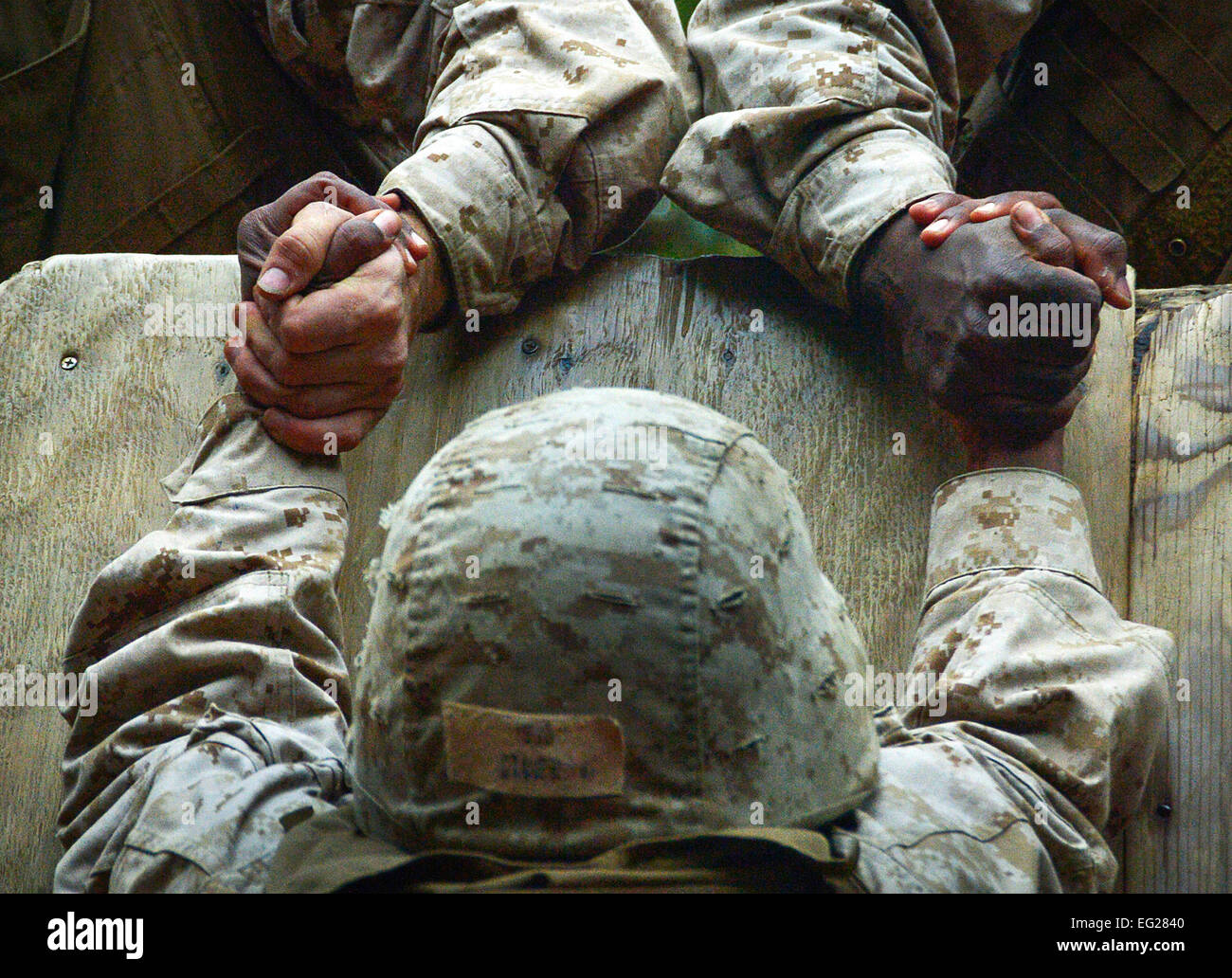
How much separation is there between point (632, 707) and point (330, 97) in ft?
5.31

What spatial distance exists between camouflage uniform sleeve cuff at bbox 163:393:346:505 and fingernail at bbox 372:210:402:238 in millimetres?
252

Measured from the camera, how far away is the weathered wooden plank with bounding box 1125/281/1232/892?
4.48 ft

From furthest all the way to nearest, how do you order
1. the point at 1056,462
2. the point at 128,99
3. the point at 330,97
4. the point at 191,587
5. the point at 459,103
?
the point at 128,99, the point at 330,97, the point at 459,103, the point at 1056,462, the point at 191,587

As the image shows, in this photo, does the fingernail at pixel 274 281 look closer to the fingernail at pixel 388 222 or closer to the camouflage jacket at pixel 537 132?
the fingernail at pixel 388 222

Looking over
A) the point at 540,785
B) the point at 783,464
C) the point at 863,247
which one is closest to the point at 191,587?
the point at 540,785

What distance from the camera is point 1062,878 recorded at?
45.6 inches

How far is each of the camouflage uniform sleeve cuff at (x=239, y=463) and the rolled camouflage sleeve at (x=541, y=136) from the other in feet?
1.03

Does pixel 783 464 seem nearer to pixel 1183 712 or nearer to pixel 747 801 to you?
pixel 1183 712

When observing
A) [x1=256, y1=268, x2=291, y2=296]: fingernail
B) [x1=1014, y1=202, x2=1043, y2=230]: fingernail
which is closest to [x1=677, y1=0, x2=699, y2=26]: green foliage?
[x1=1014, y1=202, x2=1043, y2=230]: fingernail

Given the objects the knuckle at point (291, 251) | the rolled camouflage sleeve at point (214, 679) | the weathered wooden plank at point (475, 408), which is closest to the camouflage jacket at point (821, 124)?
the weathered wooden plank at point (475, 408)

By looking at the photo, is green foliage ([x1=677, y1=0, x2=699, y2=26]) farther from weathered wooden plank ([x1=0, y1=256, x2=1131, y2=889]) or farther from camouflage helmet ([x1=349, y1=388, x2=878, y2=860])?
camouflage helmet ([x1=349, y1=388, x2=878, y2=860])

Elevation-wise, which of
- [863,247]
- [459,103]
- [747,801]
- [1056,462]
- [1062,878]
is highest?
[459,103]

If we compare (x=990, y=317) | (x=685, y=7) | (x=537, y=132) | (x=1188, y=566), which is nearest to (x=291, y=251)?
(x=537, y=132)

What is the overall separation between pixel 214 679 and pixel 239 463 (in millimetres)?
288
